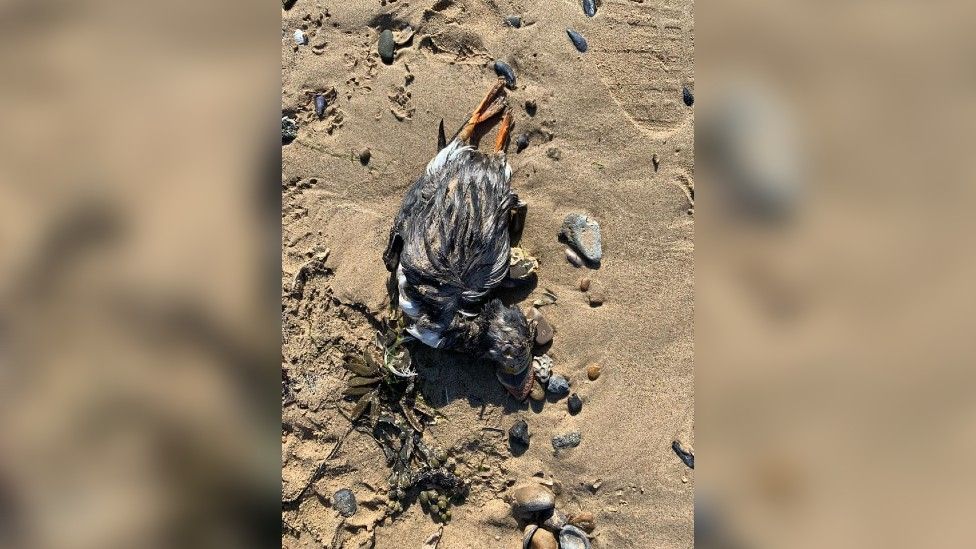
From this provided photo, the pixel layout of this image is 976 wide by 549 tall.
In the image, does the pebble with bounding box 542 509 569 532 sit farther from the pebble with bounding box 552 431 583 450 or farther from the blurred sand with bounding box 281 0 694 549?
the pebble with bounding box 552 431 583 450

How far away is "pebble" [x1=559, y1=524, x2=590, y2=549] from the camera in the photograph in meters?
4.30

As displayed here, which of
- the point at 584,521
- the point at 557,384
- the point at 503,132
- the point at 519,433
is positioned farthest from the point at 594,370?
the point at 503,132

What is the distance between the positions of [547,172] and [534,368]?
1476mm

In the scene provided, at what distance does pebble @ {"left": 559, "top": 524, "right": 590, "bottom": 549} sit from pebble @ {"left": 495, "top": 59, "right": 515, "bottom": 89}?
3.40 m

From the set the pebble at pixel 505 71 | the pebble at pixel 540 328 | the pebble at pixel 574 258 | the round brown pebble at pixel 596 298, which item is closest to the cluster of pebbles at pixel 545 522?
the pebble at pixel 540 328

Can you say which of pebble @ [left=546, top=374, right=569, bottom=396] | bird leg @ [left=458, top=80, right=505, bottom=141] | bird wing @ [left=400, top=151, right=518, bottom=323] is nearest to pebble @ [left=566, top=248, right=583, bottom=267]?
bird wing @ [left=400, top=151, right=518, bottom=323]

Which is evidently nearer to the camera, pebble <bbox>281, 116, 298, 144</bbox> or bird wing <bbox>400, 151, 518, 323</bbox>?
bird wing <bbox>400, 151, 518, 323</bbox>

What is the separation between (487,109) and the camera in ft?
13.9

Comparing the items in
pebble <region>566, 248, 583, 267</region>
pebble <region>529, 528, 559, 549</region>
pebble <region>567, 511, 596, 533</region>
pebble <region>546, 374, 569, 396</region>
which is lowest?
pebble <region>529, 528, 559, 549</region>

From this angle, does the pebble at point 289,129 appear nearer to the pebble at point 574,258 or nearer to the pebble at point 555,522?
the pebble at point 574,258
